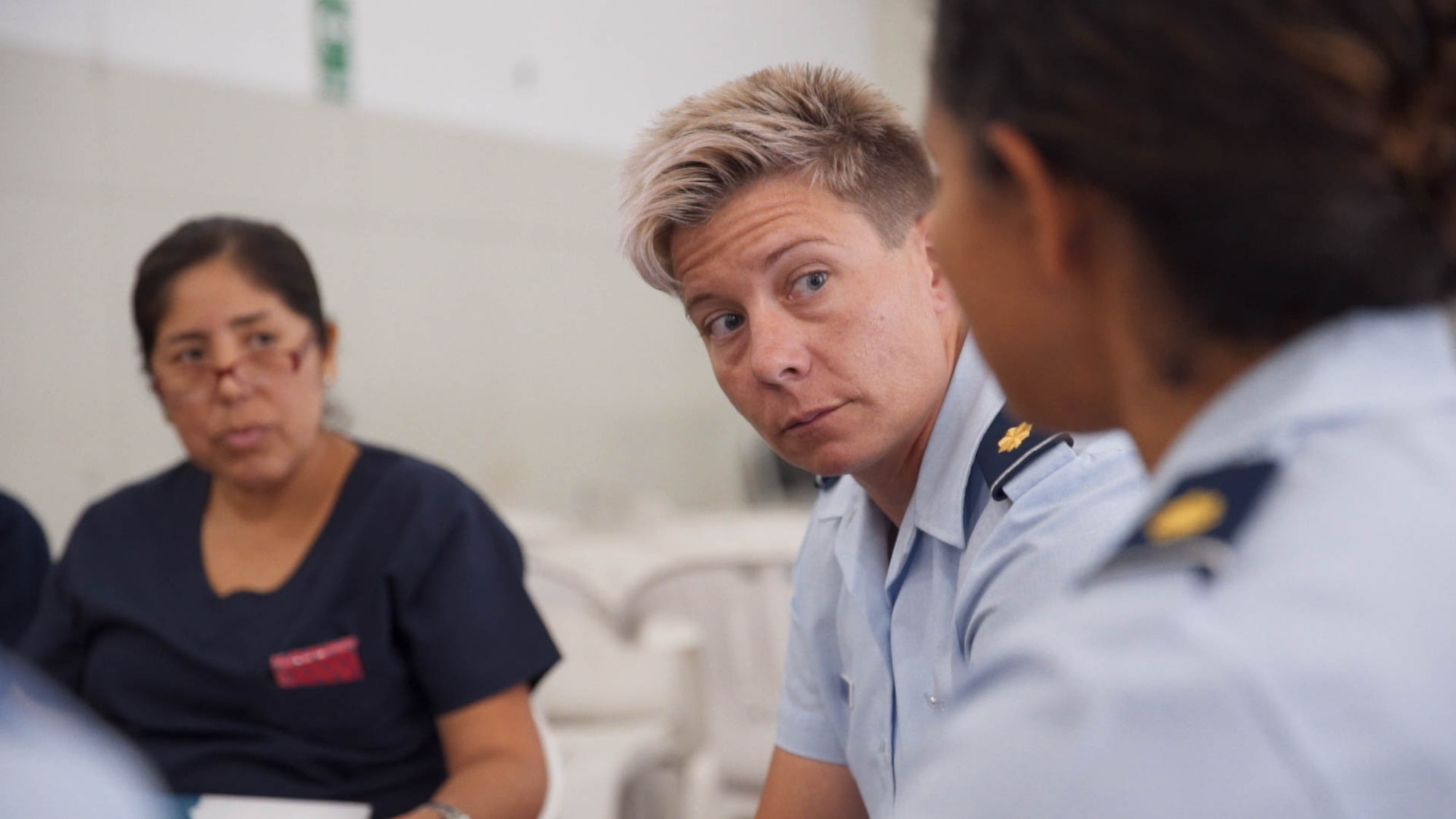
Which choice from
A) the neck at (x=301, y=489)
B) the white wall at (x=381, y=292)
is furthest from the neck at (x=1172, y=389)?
the white wall at (x=381, y=292)

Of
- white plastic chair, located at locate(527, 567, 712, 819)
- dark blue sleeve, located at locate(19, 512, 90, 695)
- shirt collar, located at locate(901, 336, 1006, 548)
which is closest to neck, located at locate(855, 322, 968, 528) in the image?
shirt collar, located at locate(901, 336, 1006, 548)

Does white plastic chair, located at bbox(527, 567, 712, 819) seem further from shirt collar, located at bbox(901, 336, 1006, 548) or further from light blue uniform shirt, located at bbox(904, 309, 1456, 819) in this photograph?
light blue uniform shirt, located at bbox(904, 309, 1456, 819)

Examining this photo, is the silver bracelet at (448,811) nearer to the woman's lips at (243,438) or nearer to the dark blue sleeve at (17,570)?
the woman's lips at (243,438)

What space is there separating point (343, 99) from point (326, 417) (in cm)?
277

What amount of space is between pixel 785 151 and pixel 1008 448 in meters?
0.37

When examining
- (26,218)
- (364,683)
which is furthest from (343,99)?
(364,683)

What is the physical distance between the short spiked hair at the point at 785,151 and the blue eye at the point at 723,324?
10 centimetres

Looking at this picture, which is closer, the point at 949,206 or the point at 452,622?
the point at 949,206

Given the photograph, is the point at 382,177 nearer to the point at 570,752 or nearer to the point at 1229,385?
the point at 570,752

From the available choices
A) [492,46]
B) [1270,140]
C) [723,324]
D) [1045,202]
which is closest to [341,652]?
[723,324]

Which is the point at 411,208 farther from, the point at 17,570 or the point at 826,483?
the point at 826,483

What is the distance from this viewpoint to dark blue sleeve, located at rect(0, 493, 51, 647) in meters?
2.06

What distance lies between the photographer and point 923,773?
582mm

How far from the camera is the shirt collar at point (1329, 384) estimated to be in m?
→ 0.55
